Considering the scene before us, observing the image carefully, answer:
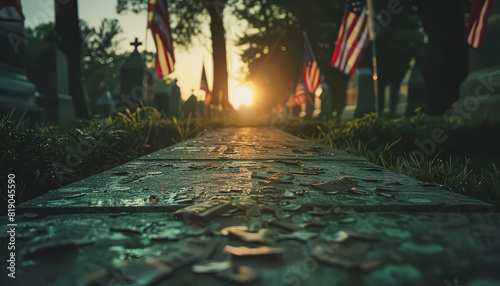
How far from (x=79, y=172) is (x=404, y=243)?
299cm

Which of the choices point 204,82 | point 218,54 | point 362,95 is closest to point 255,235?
point 362,95

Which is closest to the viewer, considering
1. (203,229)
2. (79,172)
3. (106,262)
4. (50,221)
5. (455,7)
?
(106,262)

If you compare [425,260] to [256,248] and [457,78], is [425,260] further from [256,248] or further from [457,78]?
[457,78]

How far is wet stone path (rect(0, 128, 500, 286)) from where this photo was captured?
98cm

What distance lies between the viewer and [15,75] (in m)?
6.05

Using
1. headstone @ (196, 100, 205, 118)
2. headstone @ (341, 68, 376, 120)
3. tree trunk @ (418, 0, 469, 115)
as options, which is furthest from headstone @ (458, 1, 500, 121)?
headstone @ (196, 100, 205, 118)

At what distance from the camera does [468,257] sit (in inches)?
42.4

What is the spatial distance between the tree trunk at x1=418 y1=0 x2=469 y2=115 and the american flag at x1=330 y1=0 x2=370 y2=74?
5345 mm

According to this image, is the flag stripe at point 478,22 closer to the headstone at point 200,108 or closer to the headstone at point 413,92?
the headstone at point 413,92

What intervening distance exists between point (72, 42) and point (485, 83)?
11229 mm

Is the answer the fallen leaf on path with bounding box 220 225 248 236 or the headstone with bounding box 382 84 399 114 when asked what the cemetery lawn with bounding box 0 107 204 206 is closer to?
the fallen leaf on path with bounding box 220 225 248 236

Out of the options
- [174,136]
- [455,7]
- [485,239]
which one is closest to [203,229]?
[485,239]

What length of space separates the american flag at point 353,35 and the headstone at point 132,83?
4.85 m

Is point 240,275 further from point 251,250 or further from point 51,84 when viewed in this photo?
point 51,84
